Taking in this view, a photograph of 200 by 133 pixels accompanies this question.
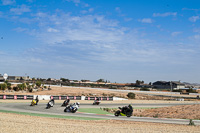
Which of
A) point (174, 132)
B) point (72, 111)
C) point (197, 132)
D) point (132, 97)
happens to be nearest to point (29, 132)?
point (174, 132)

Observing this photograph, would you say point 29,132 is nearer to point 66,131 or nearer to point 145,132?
point 66,131

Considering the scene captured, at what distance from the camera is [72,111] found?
82.6ft

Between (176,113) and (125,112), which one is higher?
(125,112)

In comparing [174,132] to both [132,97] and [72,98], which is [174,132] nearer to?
[72,98]

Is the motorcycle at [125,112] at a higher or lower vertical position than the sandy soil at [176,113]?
higher

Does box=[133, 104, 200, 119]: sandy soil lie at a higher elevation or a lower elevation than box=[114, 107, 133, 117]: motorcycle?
lower

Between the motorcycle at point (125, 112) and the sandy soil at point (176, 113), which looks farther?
the sandy soil at point (176, 113)

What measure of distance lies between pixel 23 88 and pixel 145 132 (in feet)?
193

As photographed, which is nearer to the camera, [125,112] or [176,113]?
[125,112]

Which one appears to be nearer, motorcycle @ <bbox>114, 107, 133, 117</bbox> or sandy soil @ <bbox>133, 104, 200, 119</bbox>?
motorcycle @ <bbox>114, 107, 133, 117</bbox>

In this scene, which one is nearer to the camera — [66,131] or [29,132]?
[29,132]

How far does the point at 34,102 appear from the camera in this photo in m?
31.2

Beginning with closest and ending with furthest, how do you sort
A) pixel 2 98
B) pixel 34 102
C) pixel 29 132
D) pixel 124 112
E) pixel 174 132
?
pixel 29 132 → pixel 174 132 → pixel 124 112 → pixel 34 102 → pixel 2 98

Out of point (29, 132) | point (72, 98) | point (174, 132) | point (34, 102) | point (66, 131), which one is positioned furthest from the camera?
point (72, 98)
